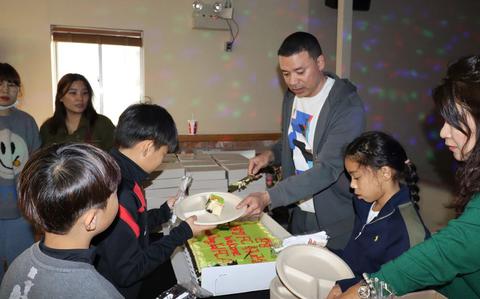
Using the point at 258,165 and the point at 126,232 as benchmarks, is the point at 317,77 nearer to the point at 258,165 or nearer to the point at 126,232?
the point at 258,165

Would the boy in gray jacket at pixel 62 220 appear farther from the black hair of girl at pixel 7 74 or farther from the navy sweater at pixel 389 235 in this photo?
the black hair of girl at pixel 7 74

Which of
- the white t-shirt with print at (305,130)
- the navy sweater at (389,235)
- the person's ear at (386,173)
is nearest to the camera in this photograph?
the navy sweater at (389,235)

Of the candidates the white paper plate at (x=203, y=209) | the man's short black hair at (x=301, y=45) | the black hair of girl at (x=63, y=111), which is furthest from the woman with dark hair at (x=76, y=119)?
the man's short black hair at (x=301, y=45)

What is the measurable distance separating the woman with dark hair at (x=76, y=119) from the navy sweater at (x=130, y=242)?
1.40 metres

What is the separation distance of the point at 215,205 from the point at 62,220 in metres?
0.78

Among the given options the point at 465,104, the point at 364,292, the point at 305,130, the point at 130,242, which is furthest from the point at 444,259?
the point at 305,130

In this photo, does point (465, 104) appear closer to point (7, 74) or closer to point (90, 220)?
point (90, 220)

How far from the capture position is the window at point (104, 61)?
11.8 feet

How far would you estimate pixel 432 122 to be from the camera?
194 inches

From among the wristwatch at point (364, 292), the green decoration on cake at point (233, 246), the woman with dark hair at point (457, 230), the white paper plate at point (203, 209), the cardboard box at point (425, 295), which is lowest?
the green decoration on cake at point (233, 246)

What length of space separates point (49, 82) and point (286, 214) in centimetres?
254

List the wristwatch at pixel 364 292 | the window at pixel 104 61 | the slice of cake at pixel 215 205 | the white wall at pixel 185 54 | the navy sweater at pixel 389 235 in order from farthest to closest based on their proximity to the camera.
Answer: the window at pixel 104 61
the white wall at pixel 185 54
the slice of cake at pixel 215 205
the navy sweater at pixel 389 235
the wristwatch at pixel 364 292

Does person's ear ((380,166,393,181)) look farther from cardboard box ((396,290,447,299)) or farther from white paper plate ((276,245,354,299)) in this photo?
cardboard box ((396,290,447,299))

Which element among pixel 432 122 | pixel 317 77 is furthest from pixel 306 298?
pixel 432 122
